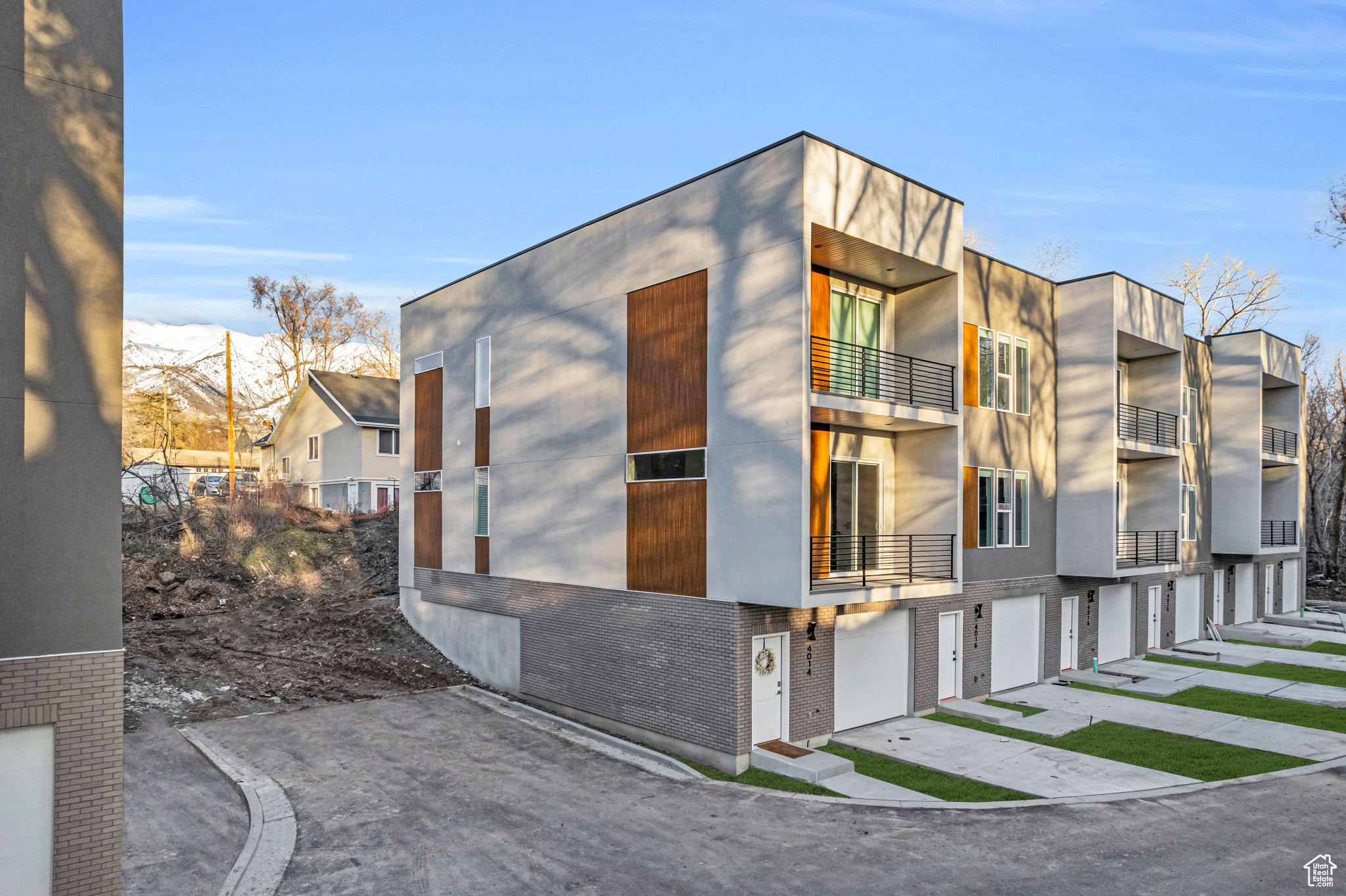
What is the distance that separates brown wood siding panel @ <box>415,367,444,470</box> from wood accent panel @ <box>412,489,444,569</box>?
2.71 feet

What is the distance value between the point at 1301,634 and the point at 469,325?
1111 inches

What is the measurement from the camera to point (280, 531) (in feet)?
95.7

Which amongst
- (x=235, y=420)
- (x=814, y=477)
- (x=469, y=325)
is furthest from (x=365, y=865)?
(x=235, y=420)

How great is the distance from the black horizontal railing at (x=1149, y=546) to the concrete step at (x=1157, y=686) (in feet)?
12.5

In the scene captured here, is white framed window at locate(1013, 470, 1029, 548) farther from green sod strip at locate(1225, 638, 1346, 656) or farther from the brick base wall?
the brick base wall

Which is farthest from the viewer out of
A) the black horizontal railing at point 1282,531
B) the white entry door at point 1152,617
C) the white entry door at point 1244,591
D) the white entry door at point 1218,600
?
the black horizontal railing at point 1282,531

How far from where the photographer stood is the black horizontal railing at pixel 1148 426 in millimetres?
22778

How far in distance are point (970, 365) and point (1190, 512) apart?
13100mm

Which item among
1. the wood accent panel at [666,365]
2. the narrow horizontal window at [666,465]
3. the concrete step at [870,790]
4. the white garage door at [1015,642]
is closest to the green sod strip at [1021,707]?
the white garage door at [1015,642]

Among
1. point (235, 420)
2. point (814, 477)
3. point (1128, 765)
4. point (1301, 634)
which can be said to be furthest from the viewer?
point (235, 420)

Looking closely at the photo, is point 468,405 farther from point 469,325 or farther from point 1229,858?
point 1229,858

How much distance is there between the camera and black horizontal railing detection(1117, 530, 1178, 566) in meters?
22.9

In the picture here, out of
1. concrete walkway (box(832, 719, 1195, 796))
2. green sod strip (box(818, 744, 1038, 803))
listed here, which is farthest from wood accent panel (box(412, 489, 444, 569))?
green sod strip (box(818, 744, 1038, 803))

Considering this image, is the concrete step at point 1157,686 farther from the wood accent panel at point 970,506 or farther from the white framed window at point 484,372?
the white framed window at point 484,372
